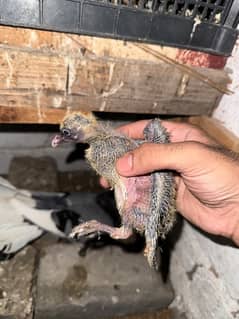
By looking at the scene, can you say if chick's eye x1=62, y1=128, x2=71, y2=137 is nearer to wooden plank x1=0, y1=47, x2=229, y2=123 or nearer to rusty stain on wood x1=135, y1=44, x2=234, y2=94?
wooden plank x1=0, y1=47, x2=229, y2=123

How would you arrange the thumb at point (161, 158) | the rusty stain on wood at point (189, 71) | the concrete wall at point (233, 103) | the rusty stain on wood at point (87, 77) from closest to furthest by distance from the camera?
the thumb at point (161, 158) < the rusty stain on wood at point (87, 77) < the rusty stain on wood at point (189, 71) < the concrete wall at point (233, 103)

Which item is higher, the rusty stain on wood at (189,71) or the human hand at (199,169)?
the rusty stain on wood at (189,71)

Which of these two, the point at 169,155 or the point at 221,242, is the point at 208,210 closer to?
the point at 221,242

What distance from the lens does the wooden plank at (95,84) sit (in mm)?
981

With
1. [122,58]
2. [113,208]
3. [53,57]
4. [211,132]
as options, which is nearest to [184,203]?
[211,132]

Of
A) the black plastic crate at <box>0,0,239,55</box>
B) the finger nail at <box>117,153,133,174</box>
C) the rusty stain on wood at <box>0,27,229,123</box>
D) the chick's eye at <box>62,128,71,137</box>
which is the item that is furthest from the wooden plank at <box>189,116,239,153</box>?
the chick's eye at <box>62,128,71,137</box>

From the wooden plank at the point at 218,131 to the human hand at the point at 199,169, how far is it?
0.08 m

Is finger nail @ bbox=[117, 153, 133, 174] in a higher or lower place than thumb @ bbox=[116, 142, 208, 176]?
lower

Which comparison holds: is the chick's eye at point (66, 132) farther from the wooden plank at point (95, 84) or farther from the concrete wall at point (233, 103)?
the concrete wall at point (233, 103)

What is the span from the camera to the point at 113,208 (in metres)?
1.73

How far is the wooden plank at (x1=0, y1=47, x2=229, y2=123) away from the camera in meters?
0.98

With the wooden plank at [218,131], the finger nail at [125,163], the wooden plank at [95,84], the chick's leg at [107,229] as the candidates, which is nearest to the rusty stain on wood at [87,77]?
the wooden plank at [95,84]

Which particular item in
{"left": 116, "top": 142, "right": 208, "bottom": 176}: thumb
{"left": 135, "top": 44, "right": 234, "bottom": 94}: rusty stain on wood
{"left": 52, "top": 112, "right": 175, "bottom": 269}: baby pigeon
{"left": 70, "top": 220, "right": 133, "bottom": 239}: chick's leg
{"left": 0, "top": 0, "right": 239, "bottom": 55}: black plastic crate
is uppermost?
{"left": 0, "top": 0, "right": 239, "bottom": 55}: black plastic crate

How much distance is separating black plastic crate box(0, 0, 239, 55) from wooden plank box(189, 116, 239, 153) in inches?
12.1
